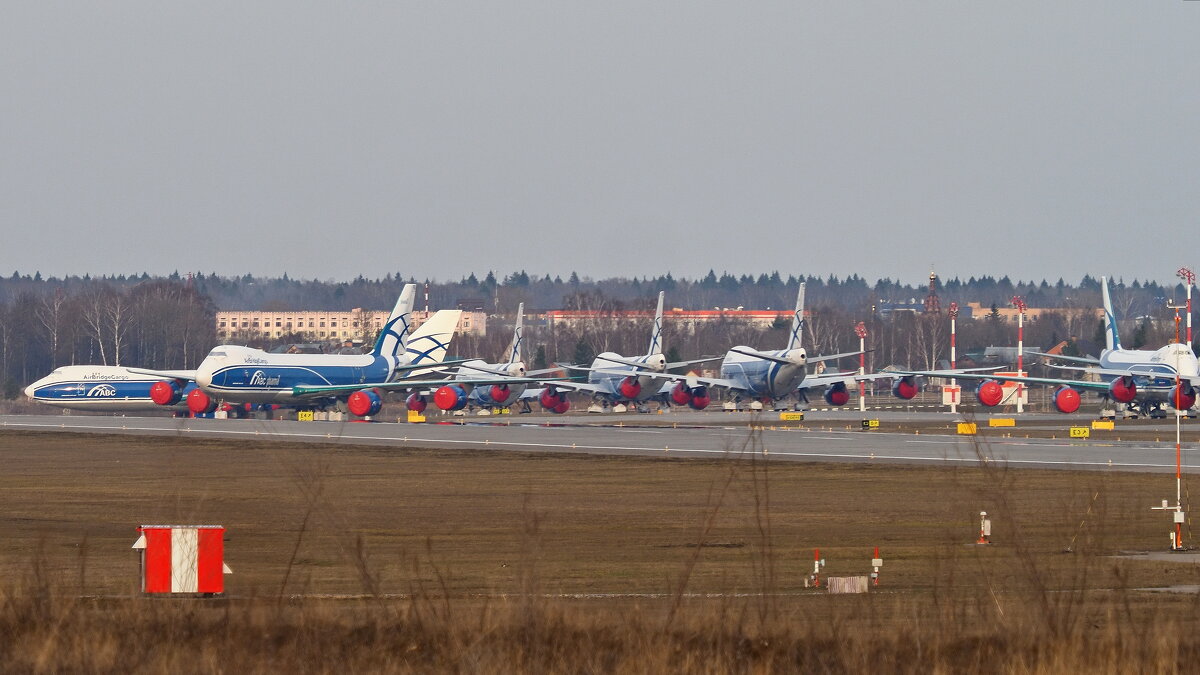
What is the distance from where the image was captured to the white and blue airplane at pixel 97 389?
105500mm

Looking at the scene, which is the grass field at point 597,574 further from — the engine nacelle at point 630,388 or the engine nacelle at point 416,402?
the engine nacelle at point 630,388

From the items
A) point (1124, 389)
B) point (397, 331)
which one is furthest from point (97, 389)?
point (1124, 389)

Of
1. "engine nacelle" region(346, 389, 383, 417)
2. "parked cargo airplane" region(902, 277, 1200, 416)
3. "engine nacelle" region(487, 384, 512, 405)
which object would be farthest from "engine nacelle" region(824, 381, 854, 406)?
"engine nacelle" region(346, 389, 383, 417)

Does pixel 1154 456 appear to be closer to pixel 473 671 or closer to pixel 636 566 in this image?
pixel 636 566

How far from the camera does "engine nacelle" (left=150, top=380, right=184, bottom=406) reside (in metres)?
94.0

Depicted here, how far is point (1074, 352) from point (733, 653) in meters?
168

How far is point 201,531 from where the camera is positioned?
55.9 ft

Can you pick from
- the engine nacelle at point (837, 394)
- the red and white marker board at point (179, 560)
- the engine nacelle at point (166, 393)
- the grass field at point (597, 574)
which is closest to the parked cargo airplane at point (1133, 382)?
the engine nacelle at point (837, 394)

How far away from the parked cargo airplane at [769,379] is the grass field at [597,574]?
56648 mm

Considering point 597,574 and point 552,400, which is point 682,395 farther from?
point 597,574

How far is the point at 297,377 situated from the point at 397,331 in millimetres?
8600

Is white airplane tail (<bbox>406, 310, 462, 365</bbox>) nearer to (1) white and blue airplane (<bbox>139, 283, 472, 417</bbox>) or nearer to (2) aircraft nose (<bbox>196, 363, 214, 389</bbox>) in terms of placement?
(1) white and blue airplane (<bbox>139, 283, 472, 417</bbox>)

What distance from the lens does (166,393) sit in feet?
310

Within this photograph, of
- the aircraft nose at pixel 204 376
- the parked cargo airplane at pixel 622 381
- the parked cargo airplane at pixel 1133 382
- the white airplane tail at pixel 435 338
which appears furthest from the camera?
the parked cargo airplane at pixel 622 381
